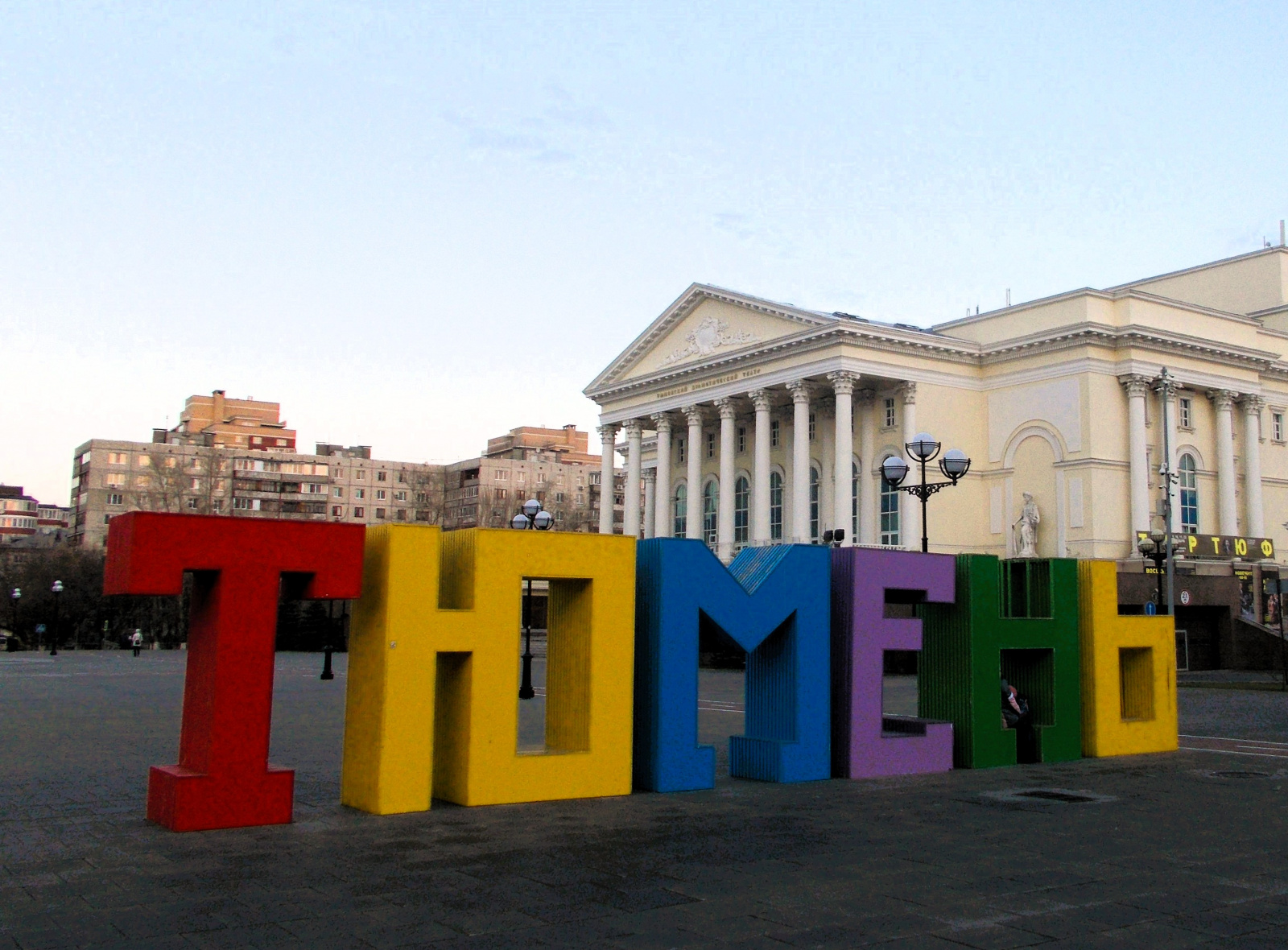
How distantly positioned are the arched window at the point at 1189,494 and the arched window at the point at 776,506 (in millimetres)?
18650

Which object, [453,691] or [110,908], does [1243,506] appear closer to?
[453,691]

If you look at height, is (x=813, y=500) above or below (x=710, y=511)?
above

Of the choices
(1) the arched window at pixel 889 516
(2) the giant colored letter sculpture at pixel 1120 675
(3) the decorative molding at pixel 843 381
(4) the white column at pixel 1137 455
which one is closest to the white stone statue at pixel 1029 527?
(4) the white column at pixel 1137 455

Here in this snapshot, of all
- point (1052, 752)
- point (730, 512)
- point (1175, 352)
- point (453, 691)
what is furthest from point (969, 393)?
point (453, 691)

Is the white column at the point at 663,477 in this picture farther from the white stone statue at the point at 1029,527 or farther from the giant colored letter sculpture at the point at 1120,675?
the giant colored letter sculpture at the point at 1120,675

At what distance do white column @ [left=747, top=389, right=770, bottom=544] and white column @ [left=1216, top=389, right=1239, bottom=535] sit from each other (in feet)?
66.8

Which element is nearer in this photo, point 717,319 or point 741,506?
point 717,319

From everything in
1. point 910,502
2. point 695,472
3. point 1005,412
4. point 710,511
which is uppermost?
point 1005,412

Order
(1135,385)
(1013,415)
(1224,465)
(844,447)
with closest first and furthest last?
(1135,385) < (844,447) < (1224,465) < (1013,415)

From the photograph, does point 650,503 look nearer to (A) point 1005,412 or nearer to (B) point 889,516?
(B) point 889,516

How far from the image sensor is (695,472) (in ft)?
209

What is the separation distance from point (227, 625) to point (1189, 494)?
172 ft

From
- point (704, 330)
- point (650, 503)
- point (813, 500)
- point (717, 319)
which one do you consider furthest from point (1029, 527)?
point (650, 503)

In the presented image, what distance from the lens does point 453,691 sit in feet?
41.3
